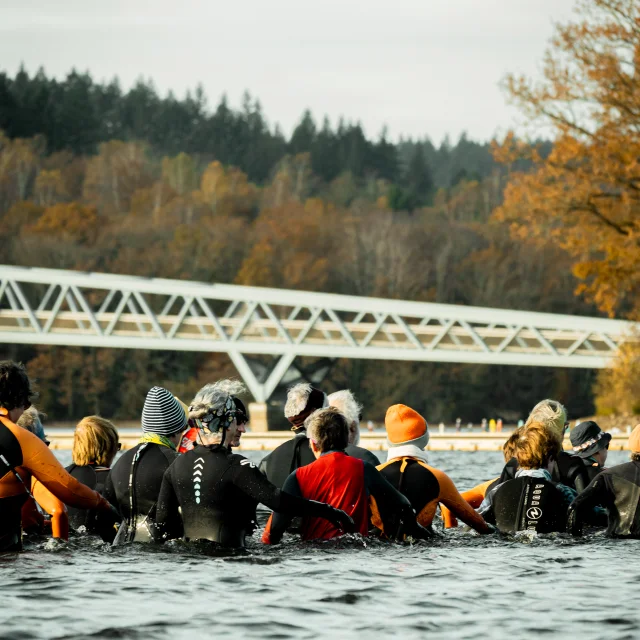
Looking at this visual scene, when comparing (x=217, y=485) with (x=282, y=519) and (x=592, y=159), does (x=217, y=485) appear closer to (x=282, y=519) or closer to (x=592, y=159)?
(x=282, y=519)

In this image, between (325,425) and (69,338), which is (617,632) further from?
(69,338)

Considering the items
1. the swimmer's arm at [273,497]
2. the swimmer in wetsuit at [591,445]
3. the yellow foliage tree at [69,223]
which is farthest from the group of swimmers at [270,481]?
the yellow foliage tree at [69,223]

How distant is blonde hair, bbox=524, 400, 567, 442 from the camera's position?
32.6 ft

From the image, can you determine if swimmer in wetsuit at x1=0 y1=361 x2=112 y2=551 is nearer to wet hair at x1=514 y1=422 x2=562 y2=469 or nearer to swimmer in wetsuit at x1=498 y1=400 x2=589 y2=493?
wet hair at x1=514 y1=422 x2=562 y2=469

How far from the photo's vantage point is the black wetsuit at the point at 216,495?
8344 millimetres

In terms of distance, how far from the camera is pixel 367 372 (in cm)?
6850

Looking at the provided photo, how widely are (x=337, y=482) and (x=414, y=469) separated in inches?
32.4

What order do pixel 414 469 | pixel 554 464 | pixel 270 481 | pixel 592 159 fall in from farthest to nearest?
pixel 592 159
pixel 554 464
pixel 414 469
pixel 270 481

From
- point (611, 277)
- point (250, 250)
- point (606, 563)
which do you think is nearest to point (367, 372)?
point (250, 250)

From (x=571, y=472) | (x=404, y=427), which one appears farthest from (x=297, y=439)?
(x=571, y=472)

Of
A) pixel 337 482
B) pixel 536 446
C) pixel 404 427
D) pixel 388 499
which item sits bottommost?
pixel 388 499

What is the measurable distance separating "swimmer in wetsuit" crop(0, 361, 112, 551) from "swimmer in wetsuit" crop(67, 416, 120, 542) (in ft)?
2.65

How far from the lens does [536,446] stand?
378 inches

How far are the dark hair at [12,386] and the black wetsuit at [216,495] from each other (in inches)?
39.0
